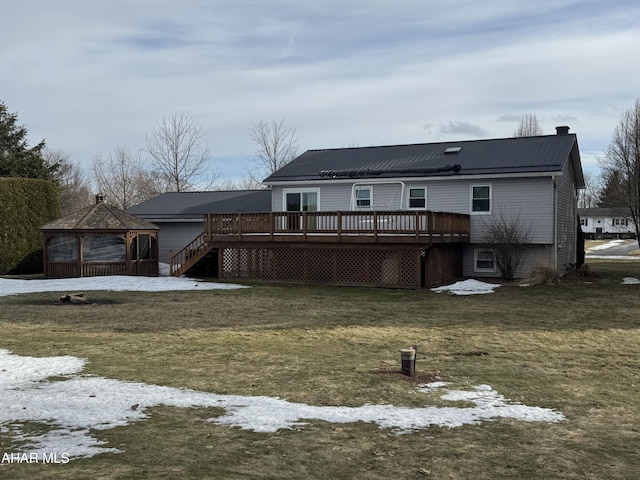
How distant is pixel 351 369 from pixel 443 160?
18.0 m

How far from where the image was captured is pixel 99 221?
83.1ft

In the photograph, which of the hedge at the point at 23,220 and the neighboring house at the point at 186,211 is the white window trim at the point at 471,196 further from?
the hedge at the point at 23,220

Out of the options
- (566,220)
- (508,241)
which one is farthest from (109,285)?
(566,220)

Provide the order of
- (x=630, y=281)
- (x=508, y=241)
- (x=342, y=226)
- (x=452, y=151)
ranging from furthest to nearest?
(x=452, y=151), (x=508, y=241), (x=630, y=281), (x=342, y=226)

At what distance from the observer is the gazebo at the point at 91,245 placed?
82.1ft

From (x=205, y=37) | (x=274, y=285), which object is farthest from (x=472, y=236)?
(x=205, y=37)

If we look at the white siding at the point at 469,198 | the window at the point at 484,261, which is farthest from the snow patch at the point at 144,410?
the window at the point at 484,261

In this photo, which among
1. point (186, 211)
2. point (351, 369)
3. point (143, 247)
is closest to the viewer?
point (351, 369)

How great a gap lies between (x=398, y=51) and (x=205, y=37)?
568cm

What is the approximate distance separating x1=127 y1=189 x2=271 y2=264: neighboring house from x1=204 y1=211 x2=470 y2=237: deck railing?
6.85m

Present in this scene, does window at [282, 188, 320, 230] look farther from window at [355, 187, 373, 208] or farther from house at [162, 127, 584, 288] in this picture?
window at [355, 187, 373, 208]

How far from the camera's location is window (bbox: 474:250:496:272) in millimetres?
23867

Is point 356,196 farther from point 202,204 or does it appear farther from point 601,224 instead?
point 601,224

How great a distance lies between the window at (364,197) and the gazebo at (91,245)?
29.8ft
